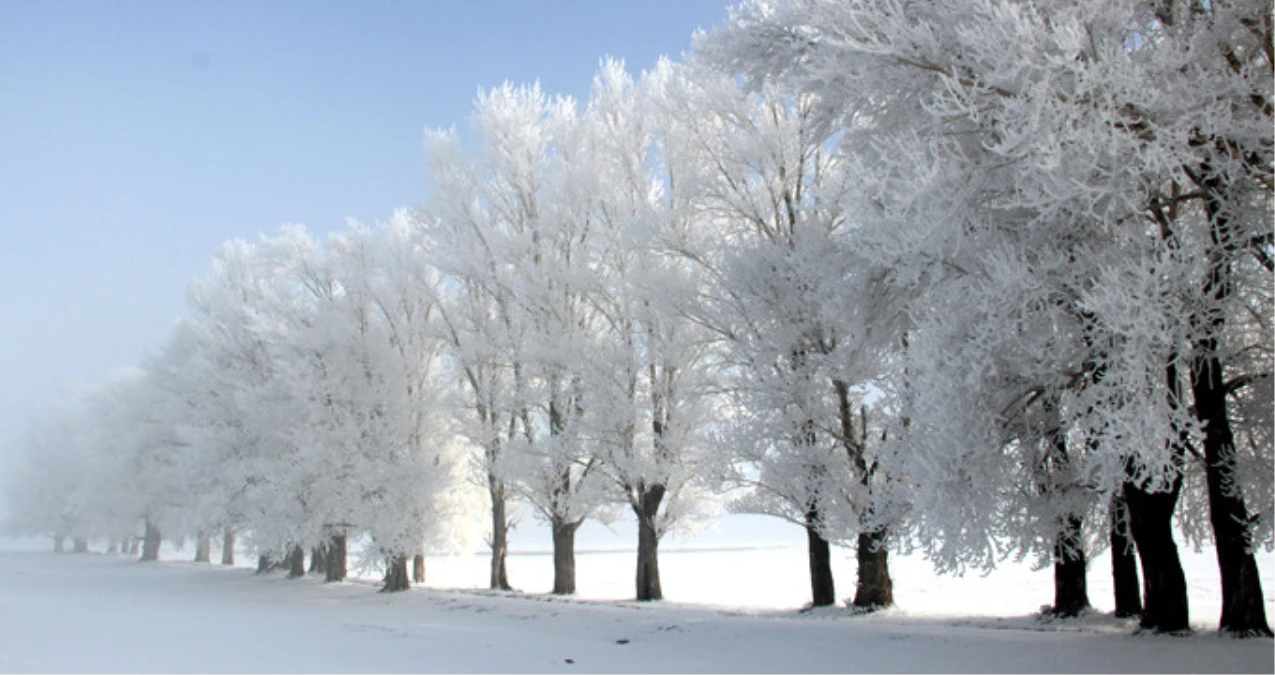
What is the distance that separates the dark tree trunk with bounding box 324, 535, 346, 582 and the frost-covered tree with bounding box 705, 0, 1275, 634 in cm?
2133

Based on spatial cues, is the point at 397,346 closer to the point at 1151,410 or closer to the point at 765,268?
the point at 765,268

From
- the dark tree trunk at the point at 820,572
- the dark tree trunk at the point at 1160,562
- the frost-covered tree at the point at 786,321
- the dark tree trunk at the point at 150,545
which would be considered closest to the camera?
the dark tree trunk at the point at 1160,562

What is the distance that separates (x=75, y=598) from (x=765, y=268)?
1902cm

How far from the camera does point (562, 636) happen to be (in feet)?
41.9

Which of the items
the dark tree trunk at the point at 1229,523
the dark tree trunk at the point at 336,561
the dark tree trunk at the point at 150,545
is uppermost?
the dark tree trunk at the point at 1229,523

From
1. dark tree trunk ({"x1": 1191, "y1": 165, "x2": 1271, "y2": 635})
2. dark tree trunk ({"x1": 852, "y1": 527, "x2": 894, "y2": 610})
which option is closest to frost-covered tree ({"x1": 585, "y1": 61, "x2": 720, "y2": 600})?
dark tree trunk ({"x1": 852, "y1": 527, "x2": 894, "y2": 610})

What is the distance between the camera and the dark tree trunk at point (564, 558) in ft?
67.0

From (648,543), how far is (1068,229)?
39.4ft

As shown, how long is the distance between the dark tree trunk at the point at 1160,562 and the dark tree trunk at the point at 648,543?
33.1 ft

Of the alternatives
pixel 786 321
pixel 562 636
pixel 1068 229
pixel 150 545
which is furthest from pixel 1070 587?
pixel 150 545

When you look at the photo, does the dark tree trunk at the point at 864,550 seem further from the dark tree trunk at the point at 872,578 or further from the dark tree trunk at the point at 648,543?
the dark tree trunk at the point at 648,543

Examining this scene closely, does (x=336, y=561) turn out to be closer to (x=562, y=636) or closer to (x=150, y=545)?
(x=562, y=636)

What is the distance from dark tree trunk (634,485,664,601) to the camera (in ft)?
59.6

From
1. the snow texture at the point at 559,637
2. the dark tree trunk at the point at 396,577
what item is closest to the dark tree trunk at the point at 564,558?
the snow texture at the point at 559,637
